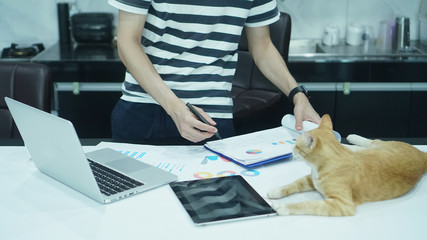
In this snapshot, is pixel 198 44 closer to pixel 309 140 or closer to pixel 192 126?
pixel 192 126

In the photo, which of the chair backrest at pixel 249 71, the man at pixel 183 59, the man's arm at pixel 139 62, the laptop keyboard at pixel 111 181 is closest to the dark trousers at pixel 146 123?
the man at pixel 183 59

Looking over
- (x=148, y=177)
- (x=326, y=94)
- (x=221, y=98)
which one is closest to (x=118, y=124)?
(x=221, y=98)

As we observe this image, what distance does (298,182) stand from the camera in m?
1.24

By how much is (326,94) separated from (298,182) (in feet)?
6.75

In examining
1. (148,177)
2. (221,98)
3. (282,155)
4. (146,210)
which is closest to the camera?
(146,210)

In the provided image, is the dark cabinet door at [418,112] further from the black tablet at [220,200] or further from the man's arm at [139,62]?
the black tablet at [220,200]

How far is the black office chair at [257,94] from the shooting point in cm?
285

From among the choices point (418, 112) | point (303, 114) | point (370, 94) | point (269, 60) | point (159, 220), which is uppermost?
point (269, 60)

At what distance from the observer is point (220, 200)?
47.0 inches

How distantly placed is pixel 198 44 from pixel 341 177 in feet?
2.27

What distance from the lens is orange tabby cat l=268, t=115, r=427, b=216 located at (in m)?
1.14

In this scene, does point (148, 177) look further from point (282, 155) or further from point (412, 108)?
point (412, 108)

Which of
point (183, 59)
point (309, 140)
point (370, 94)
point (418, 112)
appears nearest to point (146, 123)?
point (183, 59)

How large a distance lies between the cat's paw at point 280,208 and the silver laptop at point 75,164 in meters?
0.27
